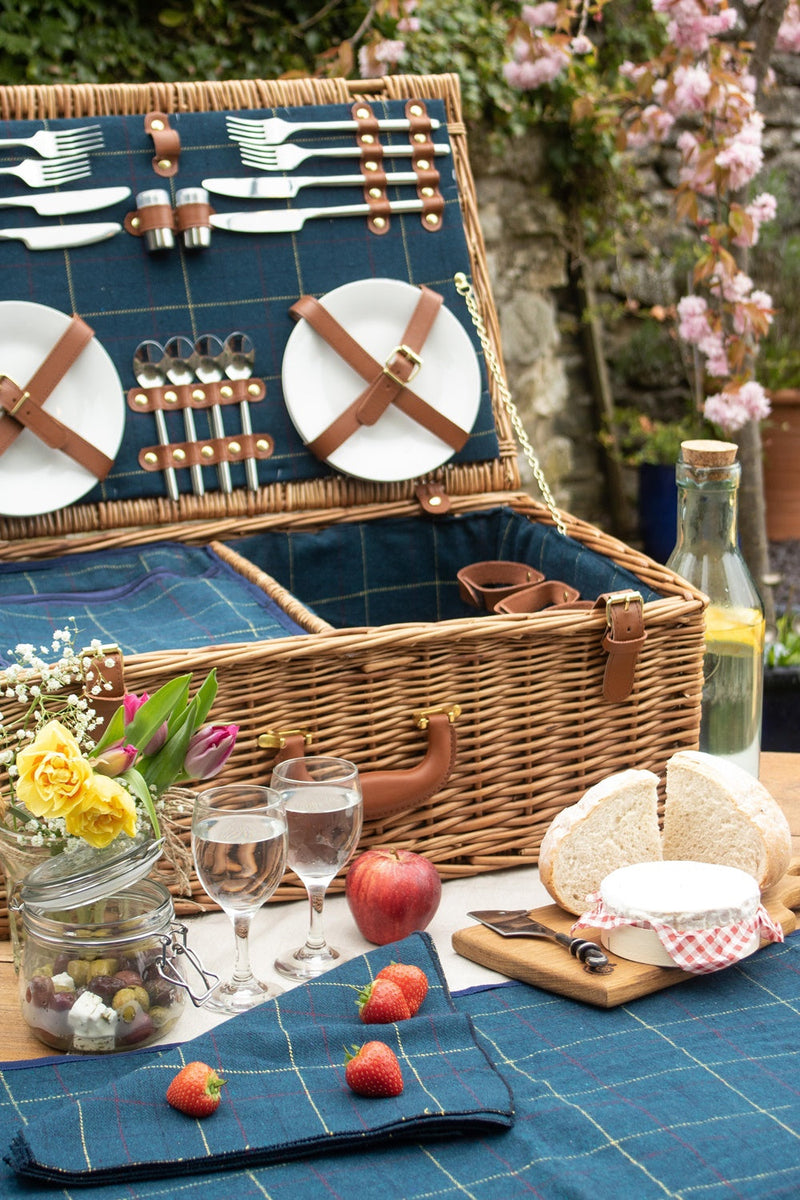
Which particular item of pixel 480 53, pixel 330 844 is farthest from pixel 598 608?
pixel 480 53

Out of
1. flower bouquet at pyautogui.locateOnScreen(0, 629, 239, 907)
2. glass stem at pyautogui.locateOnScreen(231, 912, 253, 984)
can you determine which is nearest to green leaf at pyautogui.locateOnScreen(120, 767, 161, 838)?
flower bouquet at pyautogui.locateOnScreen(0, 629, 239, 907)

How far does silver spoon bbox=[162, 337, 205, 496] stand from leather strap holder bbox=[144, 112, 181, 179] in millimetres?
229

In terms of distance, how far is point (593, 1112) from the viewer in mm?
799

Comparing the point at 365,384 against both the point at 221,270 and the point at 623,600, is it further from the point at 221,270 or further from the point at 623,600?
the point at 623,600

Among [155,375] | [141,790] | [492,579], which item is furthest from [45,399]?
[141,790]

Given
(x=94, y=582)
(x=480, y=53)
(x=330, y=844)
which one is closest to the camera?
(x=330, y=844)

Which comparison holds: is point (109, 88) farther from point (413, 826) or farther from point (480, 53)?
point (480, 53)

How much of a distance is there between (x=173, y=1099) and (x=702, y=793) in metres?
0.54

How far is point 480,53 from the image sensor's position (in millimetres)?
3369

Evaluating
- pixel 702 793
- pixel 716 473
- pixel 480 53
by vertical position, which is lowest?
pixel 702 793

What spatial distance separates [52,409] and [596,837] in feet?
3.10

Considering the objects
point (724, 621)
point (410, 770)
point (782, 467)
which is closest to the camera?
point (410, 770)

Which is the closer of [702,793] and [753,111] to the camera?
[702,793]

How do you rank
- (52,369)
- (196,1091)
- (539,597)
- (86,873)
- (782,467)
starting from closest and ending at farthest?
1. (196,1091)
2. (86,873)
3. (539,597)
4. (52,369)
5. (782,467)
